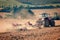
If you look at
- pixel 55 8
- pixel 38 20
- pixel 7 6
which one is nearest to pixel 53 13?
pixel 55 8

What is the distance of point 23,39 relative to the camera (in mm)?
3279

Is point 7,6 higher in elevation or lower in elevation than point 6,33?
higher

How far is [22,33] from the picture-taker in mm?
3301

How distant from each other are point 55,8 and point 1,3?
1.14 meters

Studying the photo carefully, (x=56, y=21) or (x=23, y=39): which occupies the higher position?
(x=56, y=21)

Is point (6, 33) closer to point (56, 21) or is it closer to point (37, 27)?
point (37, 27)

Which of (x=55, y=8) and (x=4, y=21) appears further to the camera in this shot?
(x=55, y=8)

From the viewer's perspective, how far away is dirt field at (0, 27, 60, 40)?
10.7 ft

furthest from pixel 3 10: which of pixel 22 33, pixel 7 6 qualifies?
pixel 22 33

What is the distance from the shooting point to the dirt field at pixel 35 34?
10.7ft

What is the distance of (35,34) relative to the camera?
132 inches

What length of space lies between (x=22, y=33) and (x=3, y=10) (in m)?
A: 0.61

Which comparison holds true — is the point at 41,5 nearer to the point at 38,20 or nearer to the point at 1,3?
the point at 38,20

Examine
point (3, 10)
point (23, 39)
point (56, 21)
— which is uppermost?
point (3, 10)
